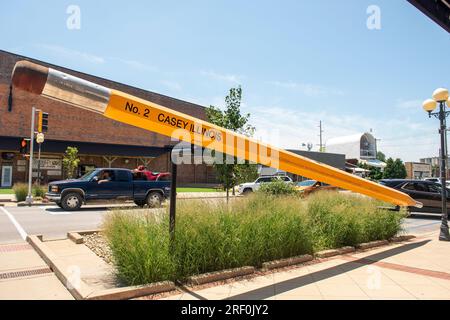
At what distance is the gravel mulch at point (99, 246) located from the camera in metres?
6.69

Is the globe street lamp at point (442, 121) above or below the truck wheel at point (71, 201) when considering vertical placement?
above

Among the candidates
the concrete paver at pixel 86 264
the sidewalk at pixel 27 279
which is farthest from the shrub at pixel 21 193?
the sidewalk at pixel 27 279

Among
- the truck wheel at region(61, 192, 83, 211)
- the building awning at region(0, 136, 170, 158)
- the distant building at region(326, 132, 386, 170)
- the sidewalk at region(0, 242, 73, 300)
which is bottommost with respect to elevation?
the sidewalk at region(0, 242, 73, 300)

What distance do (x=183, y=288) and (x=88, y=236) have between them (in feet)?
16.6

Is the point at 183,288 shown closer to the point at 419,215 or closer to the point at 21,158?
the point at 419,215

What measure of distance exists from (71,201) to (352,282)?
13.6 meters

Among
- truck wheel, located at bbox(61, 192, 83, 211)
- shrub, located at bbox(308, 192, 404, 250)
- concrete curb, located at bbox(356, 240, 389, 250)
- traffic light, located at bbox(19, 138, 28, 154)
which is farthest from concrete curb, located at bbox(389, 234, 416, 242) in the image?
traffic light, located at bbox(19, 138, 28, 154)

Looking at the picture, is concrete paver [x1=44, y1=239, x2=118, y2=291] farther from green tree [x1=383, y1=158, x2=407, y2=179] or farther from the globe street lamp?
green tree [x1=383, y1=158, x2=407, y2=179]

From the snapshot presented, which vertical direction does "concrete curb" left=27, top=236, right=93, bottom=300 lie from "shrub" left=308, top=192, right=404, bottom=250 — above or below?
below

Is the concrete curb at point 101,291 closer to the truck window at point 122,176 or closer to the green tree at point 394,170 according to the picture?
the truck window at point 122,176

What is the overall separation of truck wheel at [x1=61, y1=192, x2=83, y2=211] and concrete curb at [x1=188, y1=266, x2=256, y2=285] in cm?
1228

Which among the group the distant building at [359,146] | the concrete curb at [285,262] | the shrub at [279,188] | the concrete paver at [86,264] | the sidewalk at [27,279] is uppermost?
the distant building at [359,146]

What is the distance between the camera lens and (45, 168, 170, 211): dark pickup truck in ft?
50.2

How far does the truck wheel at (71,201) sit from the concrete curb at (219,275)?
40.3ft
